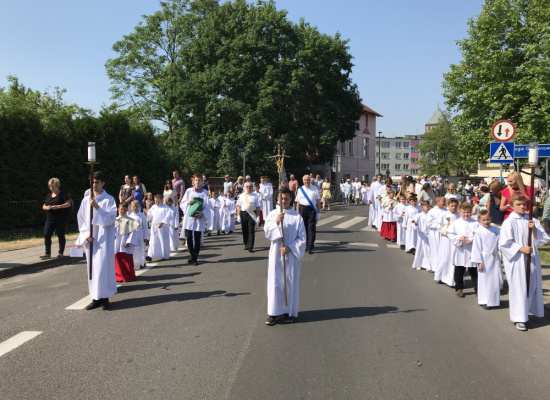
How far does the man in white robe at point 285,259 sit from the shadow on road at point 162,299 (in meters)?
1.64

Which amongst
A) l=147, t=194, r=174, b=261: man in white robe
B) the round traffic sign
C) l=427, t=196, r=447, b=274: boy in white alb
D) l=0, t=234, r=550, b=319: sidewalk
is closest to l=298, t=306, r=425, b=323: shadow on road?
l=427, t=196, r=447, b=274: boy in white alb

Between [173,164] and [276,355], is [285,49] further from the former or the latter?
[276,355]

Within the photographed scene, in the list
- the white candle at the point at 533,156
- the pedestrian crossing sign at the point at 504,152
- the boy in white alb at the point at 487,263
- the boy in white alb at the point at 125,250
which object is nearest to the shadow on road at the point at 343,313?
the boy in white alb at the point at 487,263

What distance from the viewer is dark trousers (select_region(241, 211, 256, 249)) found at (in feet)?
41.7

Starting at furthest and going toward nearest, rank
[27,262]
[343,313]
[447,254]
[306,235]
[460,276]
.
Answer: [27,262]
[306,235]
[447,254]
[460,276]
[343,313]

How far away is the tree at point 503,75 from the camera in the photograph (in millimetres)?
26500

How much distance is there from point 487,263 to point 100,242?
5395 mm

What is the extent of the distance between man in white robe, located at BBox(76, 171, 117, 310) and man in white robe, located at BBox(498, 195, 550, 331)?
17.1 feet

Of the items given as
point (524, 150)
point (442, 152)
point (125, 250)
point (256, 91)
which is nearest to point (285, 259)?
point (125, 250)

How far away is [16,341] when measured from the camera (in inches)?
219

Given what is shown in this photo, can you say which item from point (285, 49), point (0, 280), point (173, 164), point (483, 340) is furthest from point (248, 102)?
point (483, 340)

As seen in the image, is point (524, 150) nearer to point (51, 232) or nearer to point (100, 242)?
point (100, 242)

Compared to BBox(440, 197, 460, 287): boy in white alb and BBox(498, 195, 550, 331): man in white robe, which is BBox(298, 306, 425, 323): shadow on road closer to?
BBox(498, 195, 550, 331): man in white robe

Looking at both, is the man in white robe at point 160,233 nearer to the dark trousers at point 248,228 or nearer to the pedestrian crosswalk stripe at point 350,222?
the dark trousers at point 248,228
